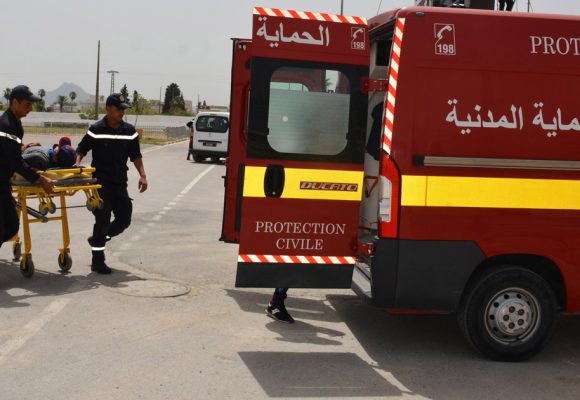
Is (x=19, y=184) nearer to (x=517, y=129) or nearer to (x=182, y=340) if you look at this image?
(x=182, y=340)

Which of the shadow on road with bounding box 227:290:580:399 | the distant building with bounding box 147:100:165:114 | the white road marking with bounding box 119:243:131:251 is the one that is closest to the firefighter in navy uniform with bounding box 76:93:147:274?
the white road marking with bounding box 119:243:131:251

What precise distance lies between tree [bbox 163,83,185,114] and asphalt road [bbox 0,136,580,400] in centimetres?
13996

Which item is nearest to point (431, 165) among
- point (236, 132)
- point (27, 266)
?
point (236, 132)

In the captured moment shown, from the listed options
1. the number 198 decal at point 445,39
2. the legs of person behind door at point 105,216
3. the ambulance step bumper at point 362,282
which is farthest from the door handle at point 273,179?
the legs of person behind door at point 105,216

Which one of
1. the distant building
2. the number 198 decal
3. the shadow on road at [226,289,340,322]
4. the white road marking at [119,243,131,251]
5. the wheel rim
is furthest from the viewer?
the distant building

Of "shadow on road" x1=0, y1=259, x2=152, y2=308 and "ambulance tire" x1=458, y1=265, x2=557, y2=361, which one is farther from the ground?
"ambulance tire" x1=458, y1=265, x2=557, y2=361

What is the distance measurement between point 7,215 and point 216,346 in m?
2.82

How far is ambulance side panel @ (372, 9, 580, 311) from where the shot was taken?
523 cm

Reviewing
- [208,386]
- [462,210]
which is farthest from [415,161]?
[208,386]

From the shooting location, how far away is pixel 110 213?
802cm

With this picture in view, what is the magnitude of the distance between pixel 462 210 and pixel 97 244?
14.1 ft

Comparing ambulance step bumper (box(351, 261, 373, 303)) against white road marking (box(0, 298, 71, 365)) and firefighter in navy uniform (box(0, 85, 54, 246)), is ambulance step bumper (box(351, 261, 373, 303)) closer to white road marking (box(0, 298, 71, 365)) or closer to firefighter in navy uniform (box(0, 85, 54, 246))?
white road marking (box(0, 298, 71, 365))

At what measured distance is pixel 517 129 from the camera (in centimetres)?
532

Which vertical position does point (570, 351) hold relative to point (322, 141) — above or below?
below
